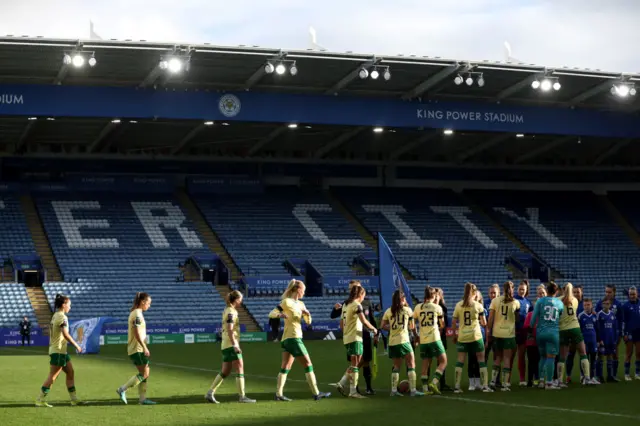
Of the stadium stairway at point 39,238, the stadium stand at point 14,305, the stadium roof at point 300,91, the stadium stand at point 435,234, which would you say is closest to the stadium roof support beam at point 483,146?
the stadium roof at point 300,91

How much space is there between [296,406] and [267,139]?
32.4 metres

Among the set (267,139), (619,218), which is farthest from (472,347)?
(619,218)

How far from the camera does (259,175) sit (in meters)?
51.5

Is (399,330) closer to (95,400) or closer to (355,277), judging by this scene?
(95,400)

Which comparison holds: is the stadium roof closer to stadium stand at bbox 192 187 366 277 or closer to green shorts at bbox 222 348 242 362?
stadium stand at bbox 192 187 366 277

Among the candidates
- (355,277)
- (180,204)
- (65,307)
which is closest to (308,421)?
(65,307)

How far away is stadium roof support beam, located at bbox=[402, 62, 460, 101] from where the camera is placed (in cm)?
3874

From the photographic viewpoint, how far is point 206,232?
47625 mm

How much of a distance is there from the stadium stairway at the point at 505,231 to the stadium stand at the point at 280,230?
7.36 meters

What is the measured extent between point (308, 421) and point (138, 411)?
9.46 ft

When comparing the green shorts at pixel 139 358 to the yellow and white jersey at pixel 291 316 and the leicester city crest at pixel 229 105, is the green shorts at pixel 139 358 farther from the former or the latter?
the leicester city crest at pixel 229 105

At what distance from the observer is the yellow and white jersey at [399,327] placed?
56.5 feet


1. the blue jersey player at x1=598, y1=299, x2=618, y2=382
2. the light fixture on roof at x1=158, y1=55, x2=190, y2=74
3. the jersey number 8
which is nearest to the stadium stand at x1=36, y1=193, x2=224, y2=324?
the light fixture on roof at x1=158, y1=55, x2=190, y2=74

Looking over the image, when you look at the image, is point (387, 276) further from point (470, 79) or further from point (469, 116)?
point (469, 116)
